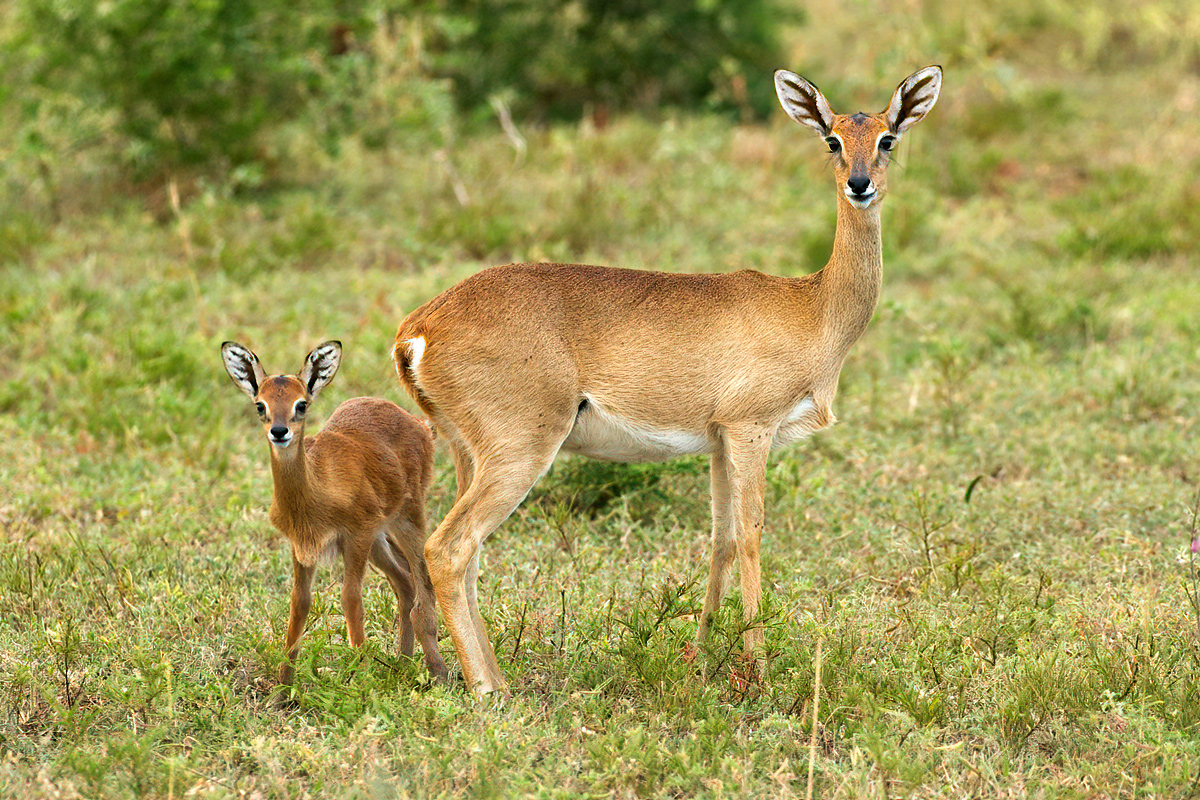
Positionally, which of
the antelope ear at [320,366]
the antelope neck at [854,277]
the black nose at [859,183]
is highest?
the black nose at [859,183]

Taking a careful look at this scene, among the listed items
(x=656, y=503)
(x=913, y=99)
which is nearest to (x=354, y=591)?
(x=656, y=503)

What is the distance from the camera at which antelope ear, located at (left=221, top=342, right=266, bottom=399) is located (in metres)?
4.53

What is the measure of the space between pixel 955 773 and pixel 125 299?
659 centimetres

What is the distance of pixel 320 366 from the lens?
4641 mm

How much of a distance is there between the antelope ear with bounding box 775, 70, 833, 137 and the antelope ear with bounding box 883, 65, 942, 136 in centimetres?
24

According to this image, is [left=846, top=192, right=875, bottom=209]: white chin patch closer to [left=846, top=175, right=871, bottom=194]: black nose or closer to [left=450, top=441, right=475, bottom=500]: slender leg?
[left=846, top=175, right=871, bottom=194]: black nose

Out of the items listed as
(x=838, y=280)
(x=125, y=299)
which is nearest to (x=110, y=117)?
(x=125, y=299)

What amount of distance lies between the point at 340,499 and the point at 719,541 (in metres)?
1.48

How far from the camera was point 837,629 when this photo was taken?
4.93 meters

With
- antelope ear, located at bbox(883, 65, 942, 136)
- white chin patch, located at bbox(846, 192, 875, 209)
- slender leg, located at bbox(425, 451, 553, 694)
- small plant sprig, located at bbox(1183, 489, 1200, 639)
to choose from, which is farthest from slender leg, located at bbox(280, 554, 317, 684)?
small plant sprig, located at bbox(1183, 489, 1200, 639)

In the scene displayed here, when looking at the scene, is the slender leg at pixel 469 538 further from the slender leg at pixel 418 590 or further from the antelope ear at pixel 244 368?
the antelope ear at pixel 244 368

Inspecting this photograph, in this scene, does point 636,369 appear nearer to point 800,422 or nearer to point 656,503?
point 800,422

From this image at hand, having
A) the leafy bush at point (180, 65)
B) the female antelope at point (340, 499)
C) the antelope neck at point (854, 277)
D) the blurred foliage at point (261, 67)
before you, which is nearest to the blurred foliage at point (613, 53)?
the blurred foliage at point (261, 67)

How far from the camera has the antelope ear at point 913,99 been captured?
4.82 m
